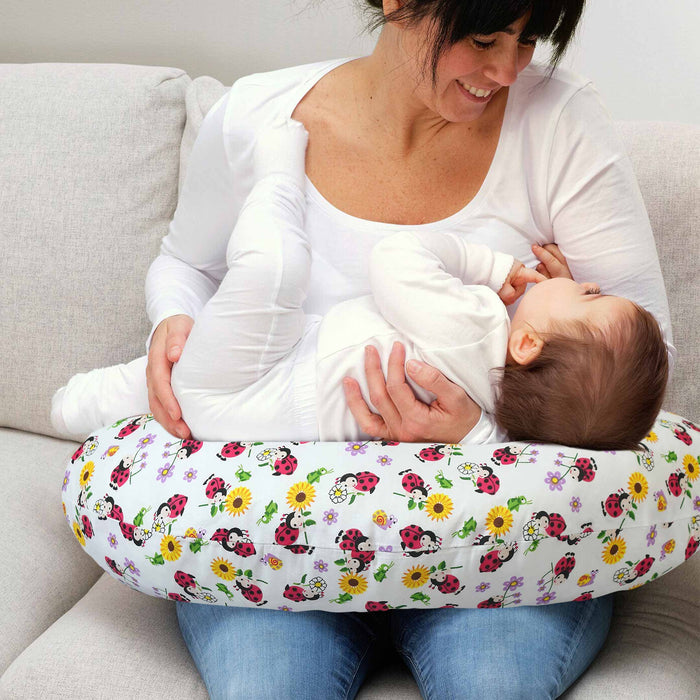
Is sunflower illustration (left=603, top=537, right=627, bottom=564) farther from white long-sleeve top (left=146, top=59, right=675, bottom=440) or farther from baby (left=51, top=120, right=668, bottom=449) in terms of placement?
white long-sleeve top (left=146, top=59, right=675, bottom=440)

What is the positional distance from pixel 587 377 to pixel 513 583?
293 millimetres

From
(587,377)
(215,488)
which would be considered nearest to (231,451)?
(215,488)

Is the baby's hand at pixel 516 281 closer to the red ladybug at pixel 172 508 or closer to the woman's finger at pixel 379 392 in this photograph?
the woman's finger at pixel 379 392

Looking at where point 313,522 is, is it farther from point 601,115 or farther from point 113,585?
point 601,115

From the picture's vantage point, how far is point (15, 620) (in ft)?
3.98

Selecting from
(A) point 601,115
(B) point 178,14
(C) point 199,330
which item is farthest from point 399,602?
(B) point 178,14

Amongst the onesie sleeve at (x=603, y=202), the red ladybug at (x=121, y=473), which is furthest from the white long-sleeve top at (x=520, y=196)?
the red ladybug at (x=121, y=473)

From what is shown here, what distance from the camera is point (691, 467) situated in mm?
1129

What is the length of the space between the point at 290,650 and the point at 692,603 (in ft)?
2.11

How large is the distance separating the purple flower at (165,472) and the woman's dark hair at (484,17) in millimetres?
682

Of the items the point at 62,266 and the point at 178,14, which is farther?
the point at 178,14

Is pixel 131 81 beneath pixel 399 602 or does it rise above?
above

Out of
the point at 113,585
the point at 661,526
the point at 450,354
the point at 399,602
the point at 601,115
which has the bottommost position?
the point at 113,585

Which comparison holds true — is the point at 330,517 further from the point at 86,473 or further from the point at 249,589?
the point at 86,473
